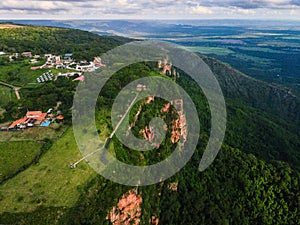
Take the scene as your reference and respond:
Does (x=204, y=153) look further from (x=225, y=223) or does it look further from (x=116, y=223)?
(x=116, y=223)

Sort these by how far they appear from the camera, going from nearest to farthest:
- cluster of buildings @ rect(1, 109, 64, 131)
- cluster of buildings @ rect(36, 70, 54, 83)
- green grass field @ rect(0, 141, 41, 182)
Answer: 1. green grass field @ rect(0, 141, 41, 182)
2. cluster of buildings @ rect(1, 109, 64, 131)
3. cluster of buildings @ rect(36, 70, 54, 83)

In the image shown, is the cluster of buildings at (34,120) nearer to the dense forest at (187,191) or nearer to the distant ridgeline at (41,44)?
the dense forest at (187,191)

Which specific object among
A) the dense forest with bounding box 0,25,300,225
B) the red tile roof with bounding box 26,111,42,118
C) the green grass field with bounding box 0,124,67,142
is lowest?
the dense forest with bounding box 0,25,300,225

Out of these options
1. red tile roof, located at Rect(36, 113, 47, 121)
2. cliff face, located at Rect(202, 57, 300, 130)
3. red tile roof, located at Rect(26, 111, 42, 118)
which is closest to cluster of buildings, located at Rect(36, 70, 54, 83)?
red tile roof, located at Rect(26, 111, 42, 118)

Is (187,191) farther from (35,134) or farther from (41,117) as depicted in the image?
(41,117)

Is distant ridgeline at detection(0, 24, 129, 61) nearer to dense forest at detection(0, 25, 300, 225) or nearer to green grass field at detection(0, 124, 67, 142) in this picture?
dense forest at detection(0, 25, 300, 225)

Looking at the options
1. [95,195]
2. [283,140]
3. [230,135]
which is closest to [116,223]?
[95,195]

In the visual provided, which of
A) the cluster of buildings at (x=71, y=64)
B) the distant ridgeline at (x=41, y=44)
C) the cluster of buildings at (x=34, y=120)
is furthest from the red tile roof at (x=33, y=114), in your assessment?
the distant ridgeline at (x=41, y=44)
